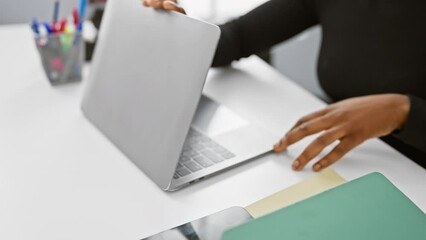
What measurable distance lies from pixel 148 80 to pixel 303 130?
0.26 m

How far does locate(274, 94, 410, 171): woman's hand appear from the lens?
29.0 inches

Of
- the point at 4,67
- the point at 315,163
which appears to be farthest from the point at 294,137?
the point at 4,67

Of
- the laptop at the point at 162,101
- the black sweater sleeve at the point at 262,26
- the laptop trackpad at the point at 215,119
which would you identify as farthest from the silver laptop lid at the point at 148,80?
the black sweater sleeve at the point at 262,26

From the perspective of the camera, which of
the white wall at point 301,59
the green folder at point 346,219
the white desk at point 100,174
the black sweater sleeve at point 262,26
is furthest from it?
the white wall at point 301,59

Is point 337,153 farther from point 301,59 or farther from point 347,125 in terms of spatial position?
point 301,59

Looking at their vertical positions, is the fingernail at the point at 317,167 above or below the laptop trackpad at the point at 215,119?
above

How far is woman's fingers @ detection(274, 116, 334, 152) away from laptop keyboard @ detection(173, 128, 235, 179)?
0.28ft

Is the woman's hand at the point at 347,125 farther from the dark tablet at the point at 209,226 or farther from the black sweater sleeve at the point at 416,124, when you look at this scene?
the dark tablet at the point at 209,226

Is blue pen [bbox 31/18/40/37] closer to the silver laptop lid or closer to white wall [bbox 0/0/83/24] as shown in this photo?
the silver laptop lid

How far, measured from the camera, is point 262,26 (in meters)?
1.10

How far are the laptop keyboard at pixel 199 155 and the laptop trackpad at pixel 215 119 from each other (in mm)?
29

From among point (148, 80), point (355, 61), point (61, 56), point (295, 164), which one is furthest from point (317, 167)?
point (61, 56)

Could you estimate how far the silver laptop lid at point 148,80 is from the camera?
2.16ft

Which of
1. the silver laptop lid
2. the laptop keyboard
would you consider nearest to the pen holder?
the silver laptop lid
